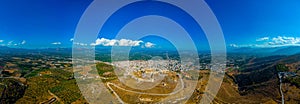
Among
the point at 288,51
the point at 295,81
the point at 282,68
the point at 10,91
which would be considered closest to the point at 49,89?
the point at 10,91

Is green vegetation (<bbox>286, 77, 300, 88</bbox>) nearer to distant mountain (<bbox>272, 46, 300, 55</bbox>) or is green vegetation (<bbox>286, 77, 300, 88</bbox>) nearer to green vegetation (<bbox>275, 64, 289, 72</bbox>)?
green vegetation (<bbox>275, 64, 289, 72</bbox>)

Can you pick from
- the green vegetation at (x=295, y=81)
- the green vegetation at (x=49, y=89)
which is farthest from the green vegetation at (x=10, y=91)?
the green vegetation at (x=295, y=81)

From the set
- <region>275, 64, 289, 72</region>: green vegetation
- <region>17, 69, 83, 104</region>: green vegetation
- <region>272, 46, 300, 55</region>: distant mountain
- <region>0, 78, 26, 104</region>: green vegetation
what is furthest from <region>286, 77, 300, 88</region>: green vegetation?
<region>272, 46, 300, 55</region>: distant mountain

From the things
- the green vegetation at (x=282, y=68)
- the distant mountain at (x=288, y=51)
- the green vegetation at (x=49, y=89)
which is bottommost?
the green vegetation at (x=49, y=89)

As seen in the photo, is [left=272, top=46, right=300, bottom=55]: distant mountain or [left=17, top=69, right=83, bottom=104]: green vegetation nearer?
[left=17, top=69, right=83, bottom=104]: green vegetation

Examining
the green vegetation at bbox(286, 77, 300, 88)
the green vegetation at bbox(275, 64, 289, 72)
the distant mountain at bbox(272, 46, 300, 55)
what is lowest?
the green vegetation at bbox(286, 77, 300, 88)

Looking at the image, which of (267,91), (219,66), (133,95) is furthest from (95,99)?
(219,66)

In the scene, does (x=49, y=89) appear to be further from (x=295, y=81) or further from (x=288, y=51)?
(x=288, y=51)

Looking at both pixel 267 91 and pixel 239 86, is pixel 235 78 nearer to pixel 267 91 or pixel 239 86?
pixel 239 86

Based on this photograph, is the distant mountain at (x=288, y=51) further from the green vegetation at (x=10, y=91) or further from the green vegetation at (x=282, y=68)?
the green vegetation at (x=10, y=91)

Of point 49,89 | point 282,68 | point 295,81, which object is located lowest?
point 49,89

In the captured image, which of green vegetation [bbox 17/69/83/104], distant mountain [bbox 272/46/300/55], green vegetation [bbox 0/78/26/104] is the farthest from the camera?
distant mountain [bbox 272/46/300/55]
